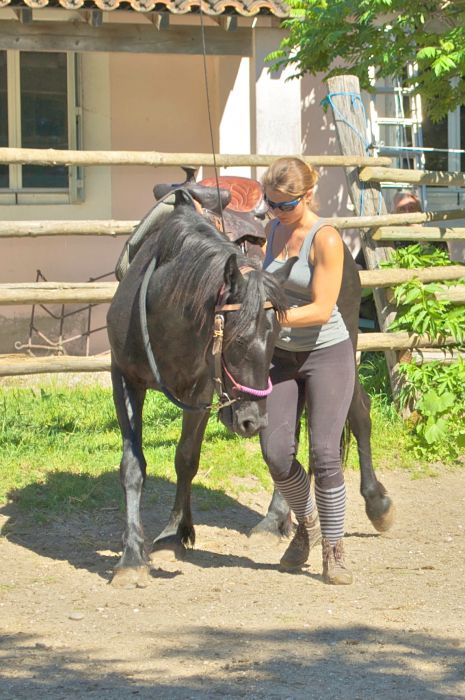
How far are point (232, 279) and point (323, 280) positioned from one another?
19.4 inches

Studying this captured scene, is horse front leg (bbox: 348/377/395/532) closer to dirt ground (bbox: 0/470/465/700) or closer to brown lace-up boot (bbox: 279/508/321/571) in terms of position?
dirt ground (bbox: 0/470/465/700)

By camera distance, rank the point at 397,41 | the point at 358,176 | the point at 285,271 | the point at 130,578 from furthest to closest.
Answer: the point at 358,176, the point at 397,41, the point at 130,578, the point at 285,271

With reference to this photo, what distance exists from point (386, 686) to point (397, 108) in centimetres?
808

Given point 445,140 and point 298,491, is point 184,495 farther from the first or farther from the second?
point 445,140

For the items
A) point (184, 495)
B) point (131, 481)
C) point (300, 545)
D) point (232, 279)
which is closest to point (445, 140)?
point (184, 495)

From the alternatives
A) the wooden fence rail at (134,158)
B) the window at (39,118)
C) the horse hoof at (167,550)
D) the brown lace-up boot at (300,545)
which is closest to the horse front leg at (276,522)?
the horse hoof at (167,550)

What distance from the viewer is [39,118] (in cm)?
1066

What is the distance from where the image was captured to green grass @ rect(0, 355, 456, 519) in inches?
261

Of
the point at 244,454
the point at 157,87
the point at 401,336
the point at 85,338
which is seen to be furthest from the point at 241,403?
the point at 157,87

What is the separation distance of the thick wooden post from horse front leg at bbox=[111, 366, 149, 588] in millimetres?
3075

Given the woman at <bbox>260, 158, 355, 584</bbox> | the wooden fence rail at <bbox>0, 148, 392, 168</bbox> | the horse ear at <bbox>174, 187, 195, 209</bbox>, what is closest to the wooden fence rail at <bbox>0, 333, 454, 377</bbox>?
the wooden fence rail at <bbox>0, 148, 392, 168</bbox>

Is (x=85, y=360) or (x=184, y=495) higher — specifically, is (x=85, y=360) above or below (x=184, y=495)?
above

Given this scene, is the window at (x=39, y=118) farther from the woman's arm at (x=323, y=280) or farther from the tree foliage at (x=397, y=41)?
the woman's arm at (x=323, y=280)

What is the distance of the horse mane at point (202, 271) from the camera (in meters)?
4.55
